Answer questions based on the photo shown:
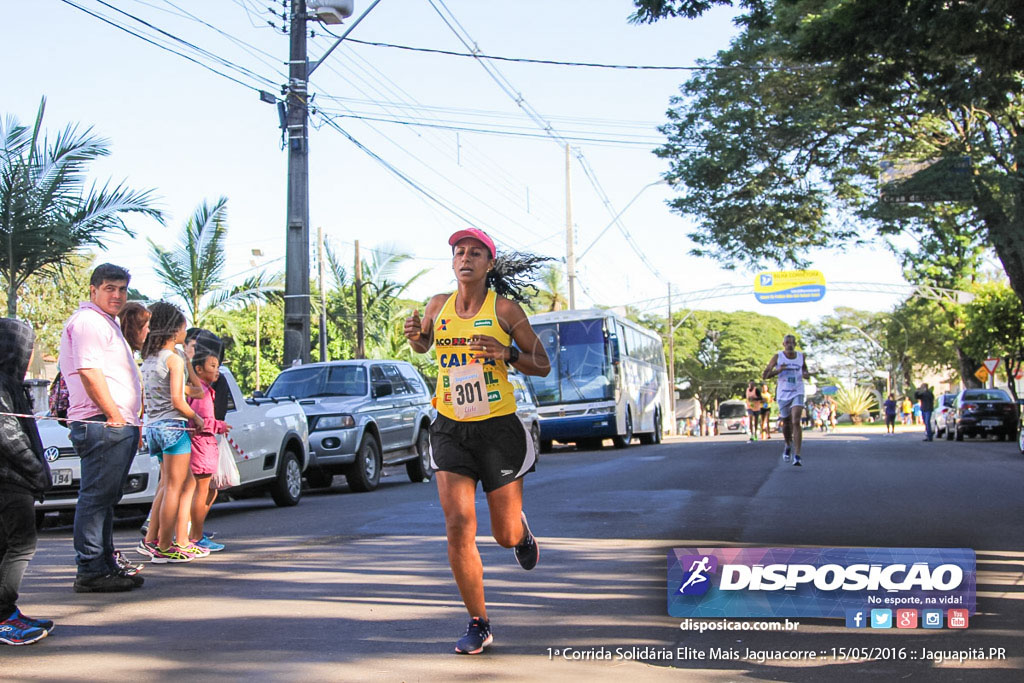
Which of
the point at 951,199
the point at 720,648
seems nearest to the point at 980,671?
the point at 720,648

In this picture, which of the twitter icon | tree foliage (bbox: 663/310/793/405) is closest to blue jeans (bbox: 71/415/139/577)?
the twitter icon

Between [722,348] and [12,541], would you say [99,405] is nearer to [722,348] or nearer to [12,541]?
[12,541]

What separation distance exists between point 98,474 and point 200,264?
55.1ft

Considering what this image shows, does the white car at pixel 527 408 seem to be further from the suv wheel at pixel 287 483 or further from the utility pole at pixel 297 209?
the suv wheel at pixel 287 483

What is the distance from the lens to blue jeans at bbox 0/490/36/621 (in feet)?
18.0

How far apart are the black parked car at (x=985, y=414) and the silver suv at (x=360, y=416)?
20.9 m

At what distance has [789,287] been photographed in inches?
1726

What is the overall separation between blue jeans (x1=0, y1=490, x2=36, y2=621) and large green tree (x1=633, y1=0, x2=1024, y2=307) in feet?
37.0

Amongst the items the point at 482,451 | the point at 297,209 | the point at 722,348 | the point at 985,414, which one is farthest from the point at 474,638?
the point at 722,348

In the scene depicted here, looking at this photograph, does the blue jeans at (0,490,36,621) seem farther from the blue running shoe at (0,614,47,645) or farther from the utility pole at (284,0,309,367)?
the utility pole at (284,0,309,367)

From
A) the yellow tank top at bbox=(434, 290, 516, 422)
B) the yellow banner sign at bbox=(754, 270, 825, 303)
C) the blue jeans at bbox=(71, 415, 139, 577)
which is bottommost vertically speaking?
the blue jeans at bbox=(71, 415, 139, 577)

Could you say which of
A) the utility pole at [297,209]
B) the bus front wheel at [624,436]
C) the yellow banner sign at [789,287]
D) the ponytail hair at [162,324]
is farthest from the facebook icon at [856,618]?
the yellow banner sign at [789,287]

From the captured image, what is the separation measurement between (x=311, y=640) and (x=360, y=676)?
0.81 m

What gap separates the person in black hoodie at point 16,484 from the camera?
18.0 feet
